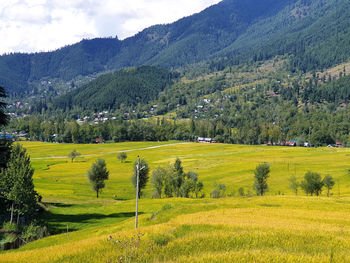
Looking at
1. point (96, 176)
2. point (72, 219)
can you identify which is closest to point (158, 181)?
point (96, 176)

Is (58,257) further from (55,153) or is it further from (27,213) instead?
(55,153)

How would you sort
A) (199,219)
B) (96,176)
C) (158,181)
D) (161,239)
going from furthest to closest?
1. (158,181)
2. (96,176)
3. (199,219)
4. (161,239)

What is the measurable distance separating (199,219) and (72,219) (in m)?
34.7

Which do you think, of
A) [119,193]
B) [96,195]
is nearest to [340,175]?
[119,193]

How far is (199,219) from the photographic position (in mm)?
29672

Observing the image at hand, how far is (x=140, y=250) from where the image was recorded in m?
14.0

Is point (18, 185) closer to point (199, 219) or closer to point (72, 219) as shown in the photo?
point (72, 219)

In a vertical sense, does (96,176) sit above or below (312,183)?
above

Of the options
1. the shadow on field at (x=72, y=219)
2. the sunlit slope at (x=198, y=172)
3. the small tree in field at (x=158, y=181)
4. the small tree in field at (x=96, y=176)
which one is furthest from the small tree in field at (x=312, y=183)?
the small tree in field at (x=96, y=176)

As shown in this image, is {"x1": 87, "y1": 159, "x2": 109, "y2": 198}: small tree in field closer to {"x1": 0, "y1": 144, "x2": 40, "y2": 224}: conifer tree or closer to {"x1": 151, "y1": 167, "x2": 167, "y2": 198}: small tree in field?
{"x1": 151, "y1": 167, "x2": 167, "y2": 198}: small tree in field

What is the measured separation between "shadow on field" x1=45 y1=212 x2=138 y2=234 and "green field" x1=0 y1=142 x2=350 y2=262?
174 mm

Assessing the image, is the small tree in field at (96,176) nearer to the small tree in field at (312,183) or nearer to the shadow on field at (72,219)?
the shadow on field at (72,219)

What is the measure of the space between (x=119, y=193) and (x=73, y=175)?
35290 mm

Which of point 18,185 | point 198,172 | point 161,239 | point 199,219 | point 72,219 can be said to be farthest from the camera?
point 198,172
